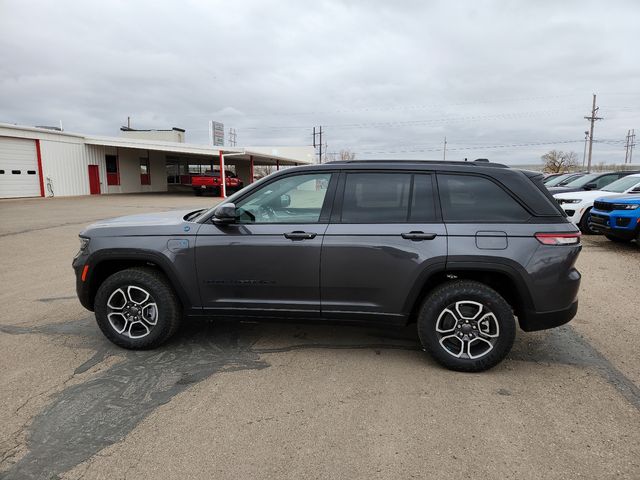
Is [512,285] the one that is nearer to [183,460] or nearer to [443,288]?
[443,288]

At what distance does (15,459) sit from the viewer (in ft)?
8.16

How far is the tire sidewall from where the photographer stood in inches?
151

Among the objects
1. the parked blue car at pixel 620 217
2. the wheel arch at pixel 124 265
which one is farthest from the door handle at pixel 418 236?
the parked blue car at pixel 620 217

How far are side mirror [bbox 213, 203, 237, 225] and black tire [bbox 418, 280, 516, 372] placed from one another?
1778 millimetres

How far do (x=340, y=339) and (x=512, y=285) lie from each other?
1.69 metres

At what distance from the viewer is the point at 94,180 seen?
27766mm

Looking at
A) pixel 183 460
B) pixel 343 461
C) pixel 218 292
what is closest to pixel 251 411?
pixel 183 460

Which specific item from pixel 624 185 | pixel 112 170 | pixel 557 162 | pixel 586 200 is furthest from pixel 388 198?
pixel 557 162

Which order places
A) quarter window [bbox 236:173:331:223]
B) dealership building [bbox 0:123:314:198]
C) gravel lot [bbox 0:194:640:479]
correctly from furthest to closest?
1. dealership building [bbox 0:123:314:198]
2. quarter window [bbox 236:173:331:223]
3. gravel lot [bbox 0:194:640:479]

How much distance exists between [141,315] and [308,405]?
6.04 ft

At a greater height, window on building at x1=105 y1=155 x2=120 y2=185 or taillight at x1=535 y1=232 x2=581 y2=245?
window on building at x1=105 y1=155 x2=120 y2=185

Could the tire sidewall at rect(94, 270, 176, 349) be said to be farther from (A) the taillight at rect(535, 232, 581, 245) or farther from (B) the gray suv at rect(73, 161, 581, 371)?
(A) the taillight at rect(535, 232, 581, 245)

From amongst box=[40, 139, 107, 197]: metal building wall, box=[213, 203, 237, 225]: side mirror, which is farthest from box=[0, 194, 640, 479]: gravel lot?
box=[40, 139, 107, 197]: metal building wall

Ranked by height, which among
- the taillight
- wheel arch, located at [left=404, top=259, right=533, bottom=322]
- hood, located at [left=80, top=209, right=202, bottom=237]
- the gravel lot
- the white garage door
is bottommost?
the gravel lot
